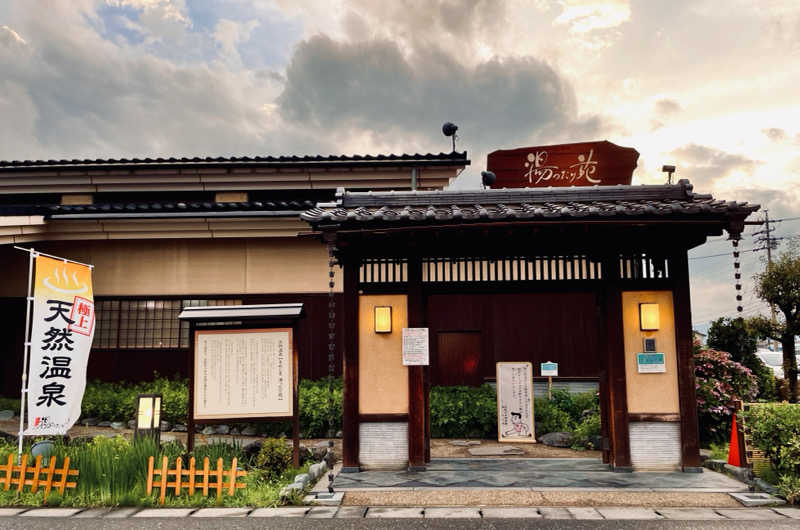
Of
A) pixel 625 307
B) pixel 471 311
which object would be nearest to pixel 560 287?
pixel 625 307

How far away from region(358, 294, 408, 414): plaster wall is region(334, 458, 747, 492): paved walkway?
1166mm

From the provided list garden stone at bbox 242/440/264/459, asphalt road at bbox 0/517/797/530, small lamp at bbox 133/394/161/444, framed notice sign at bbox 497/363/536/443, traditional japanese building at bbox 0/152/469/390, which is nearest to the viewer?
asphalt road at bbox 0/517/797/530

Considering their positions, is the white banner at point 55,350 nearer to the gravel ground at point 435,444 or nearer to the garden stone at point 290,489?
the gravel ground at point 435,444

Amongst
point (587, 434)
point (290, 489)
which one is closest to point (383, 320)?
point (290, 489)

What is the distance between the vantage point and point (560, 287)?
30.8 feet

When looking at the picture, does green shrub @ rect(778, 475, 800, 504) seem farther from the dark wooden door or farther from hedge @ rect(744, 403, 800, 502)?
the dark wooden door

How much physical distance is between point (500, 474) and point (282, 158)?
10666 millimetres

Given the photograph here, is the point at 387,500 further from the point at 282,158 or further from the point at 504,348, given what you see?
the point at 282,158

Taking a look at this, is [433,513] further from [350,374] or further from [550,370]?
[550,370]

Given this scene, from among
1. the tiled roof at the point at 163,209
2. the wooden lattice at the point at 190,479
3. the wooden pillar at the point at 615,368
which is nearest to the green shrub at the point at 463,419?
the wooden pillar at the point at 615,368

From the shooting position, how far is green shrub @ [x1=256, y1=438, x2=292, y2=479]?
8.78 m

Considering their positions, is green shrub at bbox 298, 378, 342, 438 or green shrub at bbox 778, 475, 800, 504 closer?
green shrub at bbox 778, 475, 800, 504

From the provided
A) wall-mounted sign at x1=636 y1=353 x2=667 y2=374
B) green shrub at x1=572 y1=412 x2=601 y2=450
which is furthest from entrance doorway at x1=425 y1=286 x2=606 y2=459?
wall-mounted sign at x1=636 y1=353 x2=667 y2=374

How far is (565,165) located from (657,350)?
577 cm
